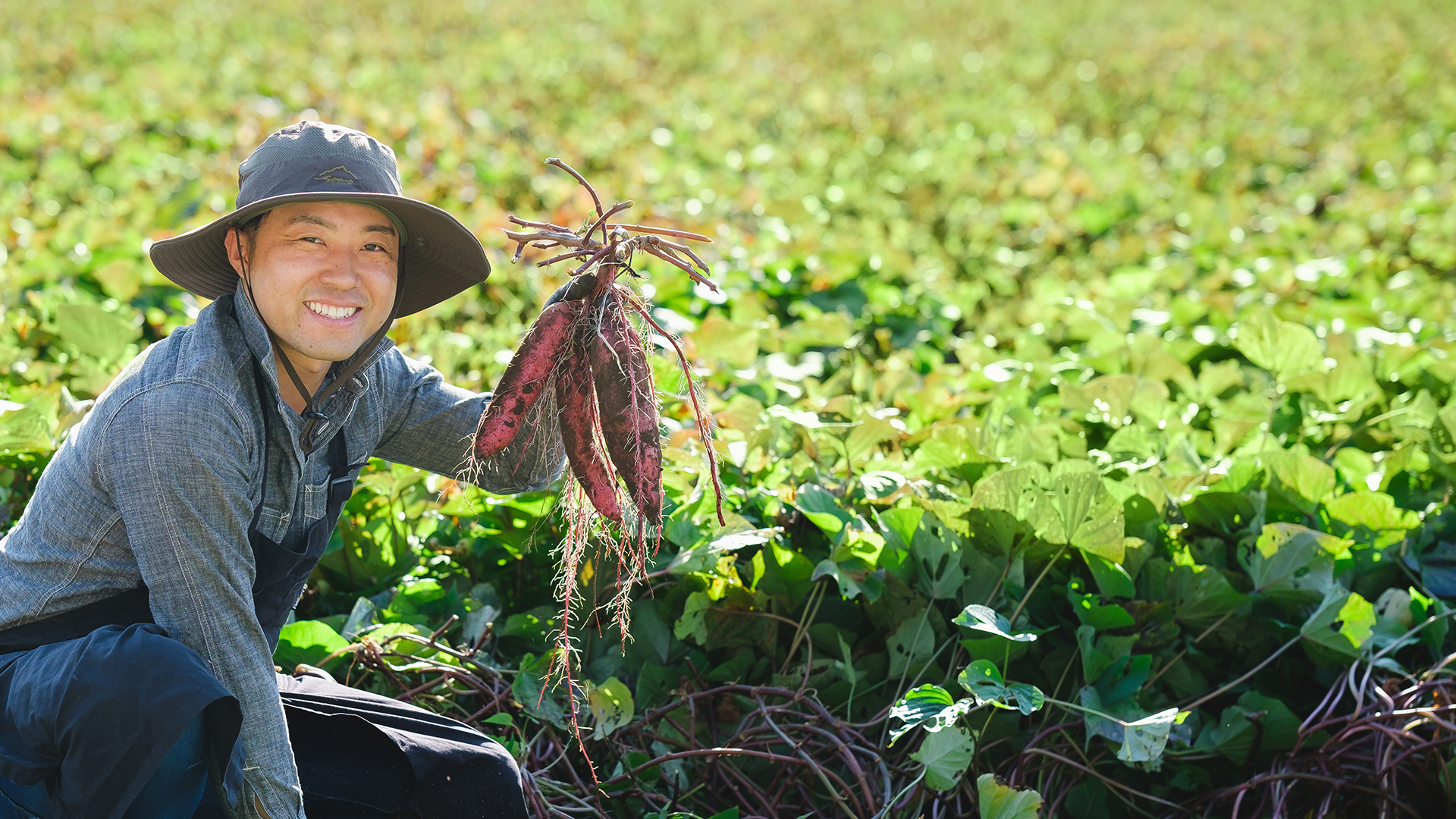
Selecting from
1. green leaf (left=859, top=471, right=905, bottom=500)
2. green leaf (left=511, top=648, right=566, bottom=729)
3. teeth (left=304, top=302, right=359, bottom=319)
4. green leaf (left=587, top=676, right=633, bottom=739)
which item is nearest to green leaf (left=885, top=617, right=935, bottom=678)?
green leaf (left=859, top=471, right=905, bottom=500)

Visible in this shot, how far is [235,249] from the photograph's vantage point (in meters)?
1.43

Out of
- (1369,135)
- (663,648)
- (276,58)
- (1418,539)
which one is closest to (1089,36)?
(1369,135)

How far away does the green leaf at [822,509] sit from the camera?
180 centimetres

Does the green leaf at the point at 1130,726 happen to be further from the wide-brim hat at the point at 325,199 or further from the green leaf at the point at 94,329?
the green leaf at the point at 94,329

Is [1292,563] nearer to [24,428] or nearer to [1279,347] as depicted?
A: [1279,347]

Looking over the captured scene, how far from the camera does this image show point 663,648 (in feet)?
6.16

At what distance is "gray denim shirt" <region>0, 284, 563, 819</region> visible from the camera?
48.9 inches

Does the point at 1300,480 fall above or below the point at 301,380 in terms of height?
below

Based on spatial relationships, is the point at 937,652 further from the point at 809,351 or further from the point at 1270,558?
the point at 809,351

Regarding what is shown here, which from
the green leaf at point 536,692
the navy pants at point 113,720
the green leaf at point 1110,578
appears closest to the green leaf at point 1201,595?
the green leaf at point 1110,578

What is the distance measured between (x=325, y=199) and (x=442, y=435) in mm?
471

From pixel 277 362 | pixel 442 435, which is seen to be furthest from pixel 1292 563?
pixel 277 362

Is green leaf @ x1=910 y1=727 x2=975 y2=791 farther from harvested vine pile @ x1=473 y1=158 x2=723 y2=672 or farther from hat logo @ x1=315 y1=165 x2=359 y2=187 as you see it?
hat logo @ x1=315 y1=165 x2=359 y2=187

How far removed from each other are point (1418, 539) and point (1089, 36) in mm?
7823
